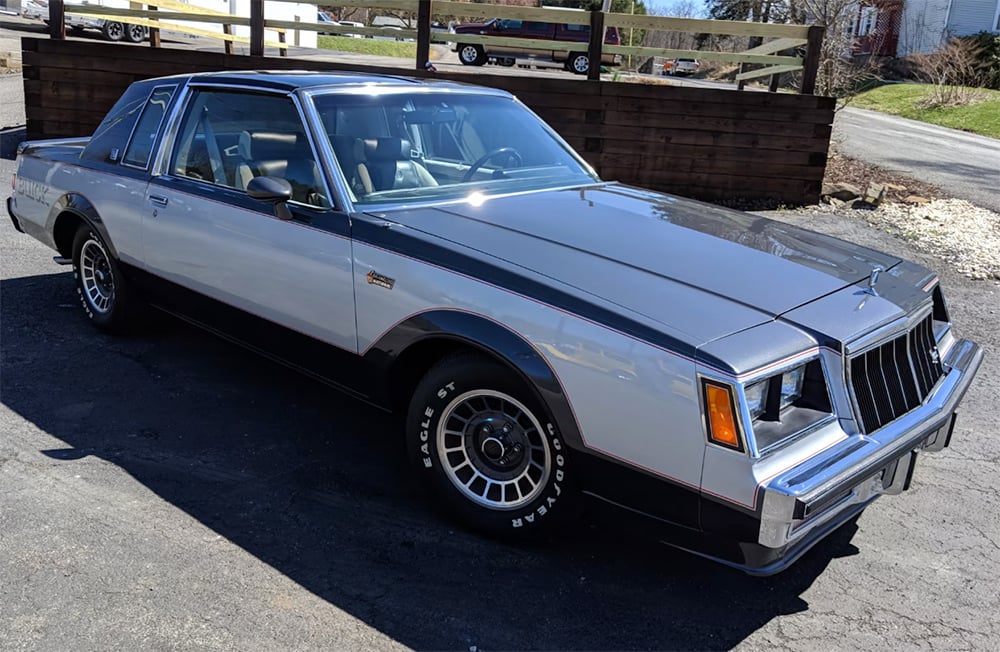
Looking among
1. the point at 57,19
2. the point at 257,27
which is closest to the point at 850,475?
the point at 257,27

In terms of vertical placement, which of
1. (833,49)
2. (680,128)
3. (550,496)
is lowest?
(550,496)

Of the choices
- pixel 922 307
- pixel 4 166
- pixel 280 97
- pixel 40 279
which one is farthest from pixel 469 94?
pixel 4 166

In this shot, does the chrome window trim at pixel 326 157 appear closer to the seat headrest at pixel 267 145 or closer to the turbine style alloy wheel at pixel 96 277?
the seat headrest at pixel 267 145

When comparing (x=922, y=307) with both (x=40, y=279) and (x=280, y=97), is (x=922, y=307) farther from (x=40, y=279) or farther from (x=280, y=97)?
(x=40, y=279)

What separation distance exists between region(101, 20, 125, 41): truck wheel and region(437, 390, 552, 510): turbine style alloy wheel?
27.8m

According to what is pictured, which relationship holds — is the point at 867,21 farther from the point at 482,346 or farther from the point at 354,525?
the point at 354,525

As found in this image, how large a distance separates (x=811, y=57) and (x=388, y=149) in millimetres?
7523

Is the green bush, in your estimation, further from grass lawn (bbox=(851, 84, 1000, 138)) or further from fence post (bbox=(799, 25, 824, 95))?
fence post (bbox=(799, 25, 824, 95))

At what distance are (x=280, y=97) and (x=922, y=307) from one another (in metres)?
3.17

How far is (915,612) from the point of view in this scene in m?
3.31

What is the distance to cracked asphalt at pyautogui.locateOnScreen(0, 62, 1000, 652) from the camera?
10.0 feet

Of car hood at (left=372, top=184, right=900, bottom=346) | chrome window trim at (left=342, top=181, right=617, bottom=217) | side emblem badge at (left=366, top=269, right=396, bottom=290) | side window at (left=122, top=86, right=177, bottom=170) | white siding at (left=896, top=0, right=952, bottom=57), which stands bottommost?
side emblem badge at (left=366, top=269, right=396, bottom=290)

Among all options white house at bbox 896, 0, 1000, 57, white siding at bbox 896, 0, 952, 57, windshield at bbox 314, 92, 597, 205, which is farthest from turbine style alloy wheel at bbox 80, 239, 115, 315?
white siding at bbox 896, 0, 952, 57

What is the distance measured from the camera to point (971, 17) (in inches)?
1624
